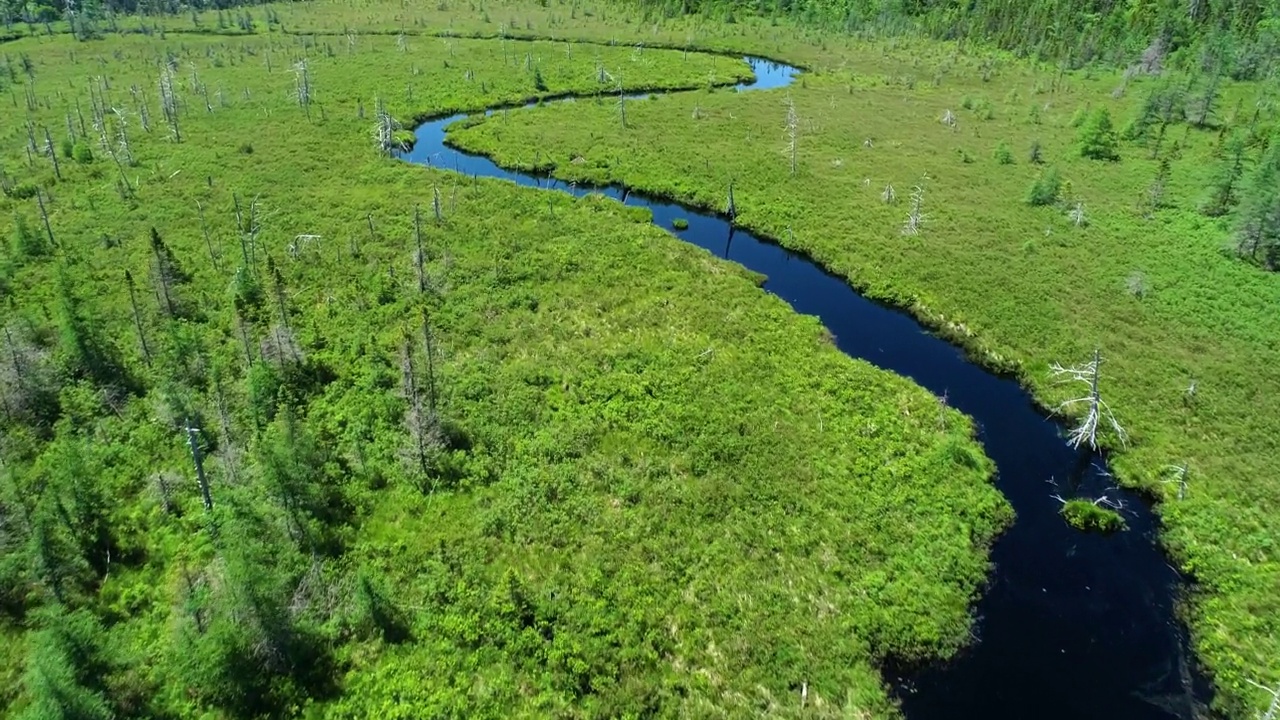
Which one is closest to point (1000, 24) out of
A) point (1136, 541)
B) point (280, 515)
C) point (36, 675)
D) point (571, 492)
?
point (1136, 541)

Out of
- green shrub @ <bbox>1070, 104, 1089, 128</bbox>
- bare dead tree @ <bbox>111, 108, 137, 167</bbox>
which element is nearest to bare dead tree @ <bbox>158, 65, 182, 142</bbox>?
bare dead tree @ <bbox>111, 108, 137, 167</bbox>

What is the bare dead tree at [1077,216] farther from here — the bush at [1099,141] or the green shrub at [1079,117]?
the green shrub at [1079,117]

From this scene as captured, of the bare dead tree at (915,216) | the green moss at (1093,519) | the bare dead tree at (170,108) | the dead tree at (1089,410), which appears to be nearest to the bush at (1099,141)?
the bare dead tree at (915,216)

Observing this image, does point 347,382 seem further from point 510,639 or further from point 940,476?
point 940,476

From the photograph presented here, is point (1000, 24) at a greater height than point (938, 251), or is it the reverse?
point (1000, 24)

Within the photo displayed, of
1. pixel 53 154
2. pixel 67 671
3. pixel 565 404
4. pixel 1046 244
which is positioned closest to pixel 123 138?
pixel 53 154

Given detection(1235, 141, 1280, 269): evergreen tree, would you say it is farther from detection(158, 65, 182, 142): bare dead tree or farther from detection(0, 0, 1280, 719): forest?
detection(158, 65, 182, 142): bare dead tree
